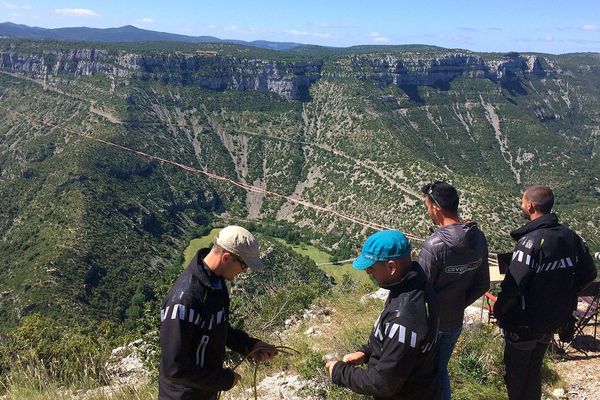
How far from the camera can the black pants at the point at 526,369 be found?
13.4 ft

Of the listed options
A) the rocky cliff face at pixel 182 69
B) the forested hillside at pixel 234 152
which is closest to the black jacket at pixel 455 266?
the forested hillside at pixel 234 152

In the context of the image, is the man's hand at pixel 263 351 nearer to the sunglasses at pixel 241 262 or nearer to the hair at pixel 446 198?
the sunglasses at pixel 241 262

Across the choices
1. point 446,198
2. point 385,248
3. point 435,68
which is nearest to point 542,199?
point 446,198

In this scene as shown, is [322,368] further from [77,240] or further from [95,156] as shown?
[95,156]

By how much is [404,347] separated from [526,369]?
1930 mm

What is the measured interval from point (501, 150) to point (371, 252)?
12397cm

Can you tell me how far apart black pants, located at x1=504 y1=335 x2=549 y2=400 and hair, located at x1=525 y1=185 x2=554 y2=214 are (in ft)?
3.54

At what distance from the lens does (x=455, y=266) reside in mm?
3961

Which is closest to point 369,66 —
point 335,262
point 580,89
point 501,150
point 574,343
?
point 501,150

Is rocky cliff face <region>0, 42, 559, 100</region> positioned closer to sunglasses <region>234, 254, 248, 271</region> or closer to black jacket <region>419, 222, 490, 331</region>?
black jacket <region>419, 222, 490, 331</region>

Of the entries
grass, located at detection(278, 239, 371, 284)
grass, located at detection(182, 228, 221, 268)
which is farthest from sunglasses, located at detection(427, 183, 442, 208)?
grass, located at detection(182, 228, 221, 268)

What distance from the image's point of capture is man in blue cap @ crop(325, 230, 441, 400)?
9.29ft

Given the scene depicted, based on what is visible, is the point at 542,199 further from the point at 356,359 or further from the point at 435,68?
the point at 435,68

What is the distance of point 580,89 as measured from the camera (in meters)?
169
